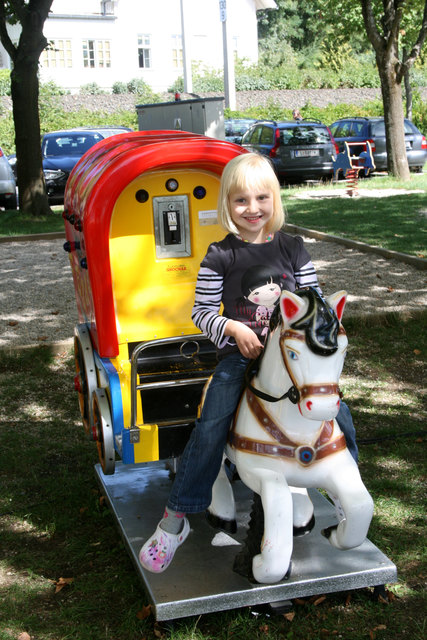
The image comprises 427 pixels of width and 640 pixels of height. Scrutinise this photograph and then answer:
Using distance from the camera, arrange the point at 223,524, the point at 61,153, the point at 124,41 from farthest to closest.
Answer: the point at 124,41 → the point at 61,153 → the point at 223,524

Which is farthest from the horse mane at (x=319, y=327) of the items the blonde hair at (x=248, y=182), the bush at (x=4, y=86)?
the bush at (x=4, y=86)

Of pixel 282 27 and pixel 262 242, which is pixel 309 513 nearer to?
pixel 262 242

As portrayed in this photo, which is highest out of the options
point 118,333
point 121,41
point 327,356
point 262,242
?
point 121,41

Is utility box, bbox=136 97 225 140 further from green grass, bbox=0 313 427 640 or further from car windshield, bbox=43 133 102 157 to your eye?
car windshield, bbox=43 133 102 157

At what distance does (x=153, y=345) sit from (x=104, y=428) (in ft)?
1.44

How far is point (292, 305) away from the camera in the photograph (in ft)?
8.67

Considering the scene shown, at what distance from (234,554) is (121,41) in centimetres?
4941

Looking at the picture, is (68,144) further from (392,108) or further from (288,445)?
(288,445)

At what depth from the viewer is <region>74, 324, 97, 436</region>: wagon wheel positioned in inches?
159

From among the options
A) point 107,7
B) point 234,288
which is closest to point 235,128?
point 234,288

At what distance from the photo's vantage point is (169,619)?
3.06 meters

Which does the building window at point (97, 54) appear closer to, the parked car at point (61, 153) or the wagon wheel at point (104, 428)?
the parked car at point (61, 153)

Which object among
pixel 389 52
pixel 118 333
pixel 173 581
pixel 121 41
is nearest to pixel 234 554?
pixel 173 581

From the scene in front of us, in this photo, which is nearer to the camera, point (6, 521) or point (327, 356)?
point (327, 356)
